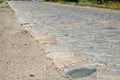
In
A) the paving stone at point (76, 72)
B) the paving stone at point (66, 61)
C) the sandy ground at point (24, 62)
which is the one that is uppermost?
the paving stone at point (76, 72)

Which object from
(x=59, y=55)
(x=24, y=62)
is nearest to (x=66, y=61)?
(x=59, y=55)

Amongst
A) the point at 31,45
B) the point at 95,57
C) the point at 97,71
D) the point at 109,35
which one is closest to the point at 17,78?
the point at 97,71

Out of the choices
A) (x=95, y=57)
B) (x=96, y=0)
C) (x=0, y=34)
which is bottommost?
(x=96, y=0)

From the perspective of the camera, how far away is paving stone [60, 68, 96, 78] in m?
4.55

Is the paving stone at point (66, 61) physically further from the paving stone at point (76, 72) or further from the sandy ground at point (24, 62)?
the paving stone at point (76, 72)

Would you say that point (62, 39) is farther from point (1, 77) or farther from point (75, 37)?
point (1, 77)

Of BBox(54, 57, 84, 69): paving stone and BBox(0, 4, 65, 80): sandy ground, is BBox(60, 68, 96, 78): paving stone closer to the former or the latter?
BBox(0, 4, 65, 80): sandy ground

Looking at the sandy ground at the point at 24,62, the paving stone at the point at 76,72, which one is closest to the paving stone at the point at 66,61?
the sandy ground at the point at 24,62

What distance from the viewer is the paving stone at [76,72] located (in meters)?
4.55

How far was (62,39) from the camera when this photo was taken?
7.60 meters

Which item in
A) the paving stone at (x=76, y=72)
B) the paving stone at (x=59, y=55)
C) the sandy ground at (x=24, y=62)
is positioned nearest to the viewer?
the paving stone at (x=76, y=72)

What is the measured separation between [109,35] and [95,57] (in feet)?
9.27

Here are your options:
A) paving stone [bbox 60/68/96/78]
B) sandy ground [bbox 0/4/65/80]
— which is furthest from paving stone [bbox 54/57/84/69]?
paving stone [bbox 60/68/96/78]

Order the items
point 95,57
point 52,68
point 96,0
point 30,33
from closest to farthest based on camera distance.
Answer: point 52,68 → point 95,57 → point 30,33 → point 96,0
